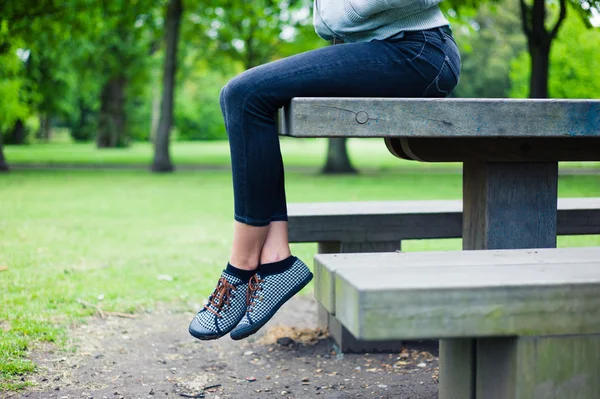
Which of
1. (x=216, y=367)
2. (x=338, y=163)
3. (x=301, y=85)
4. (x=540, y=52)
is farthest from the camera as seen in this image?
(x=338, y=163)

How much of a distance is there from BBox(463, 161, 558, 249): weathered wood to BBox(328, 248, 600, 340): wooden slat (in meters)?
0.74

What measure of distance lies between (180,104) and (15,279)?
5396 centimetres

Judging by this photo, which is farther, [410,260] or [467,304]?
[410,260]

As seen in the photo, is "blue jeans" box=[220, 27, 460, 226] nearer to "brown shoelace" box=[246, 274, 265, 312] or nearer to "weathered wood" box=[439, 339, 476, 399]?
"brown shoelace" box=[246, 274, 265, 312]

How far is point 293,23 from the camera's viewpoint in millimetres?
20438

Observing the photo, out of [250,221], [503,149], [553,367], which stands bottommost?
[553,367]

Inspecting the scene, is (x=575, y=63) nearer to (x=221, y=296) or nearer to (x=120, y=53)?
(x=120, y=53)

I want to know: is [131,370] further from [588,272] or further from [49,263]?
[49,263]

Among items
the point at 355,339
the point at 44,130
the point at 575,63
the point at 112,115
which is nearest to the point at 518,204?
the point at 355,339

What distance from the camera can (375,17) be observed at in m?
2.42

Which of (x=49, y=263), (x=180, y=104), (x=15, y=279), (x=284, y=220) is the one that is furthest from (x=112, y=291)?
(x=180, y=104)

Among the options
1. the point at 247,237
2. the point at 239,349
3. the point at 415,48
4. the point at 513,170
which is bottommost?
the point at 239,349

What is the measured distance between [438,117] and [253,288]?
85 cm

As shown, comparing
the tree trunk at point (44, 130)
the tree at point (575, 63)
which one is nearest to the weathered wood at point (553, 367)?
the tree at point (575, 63)
